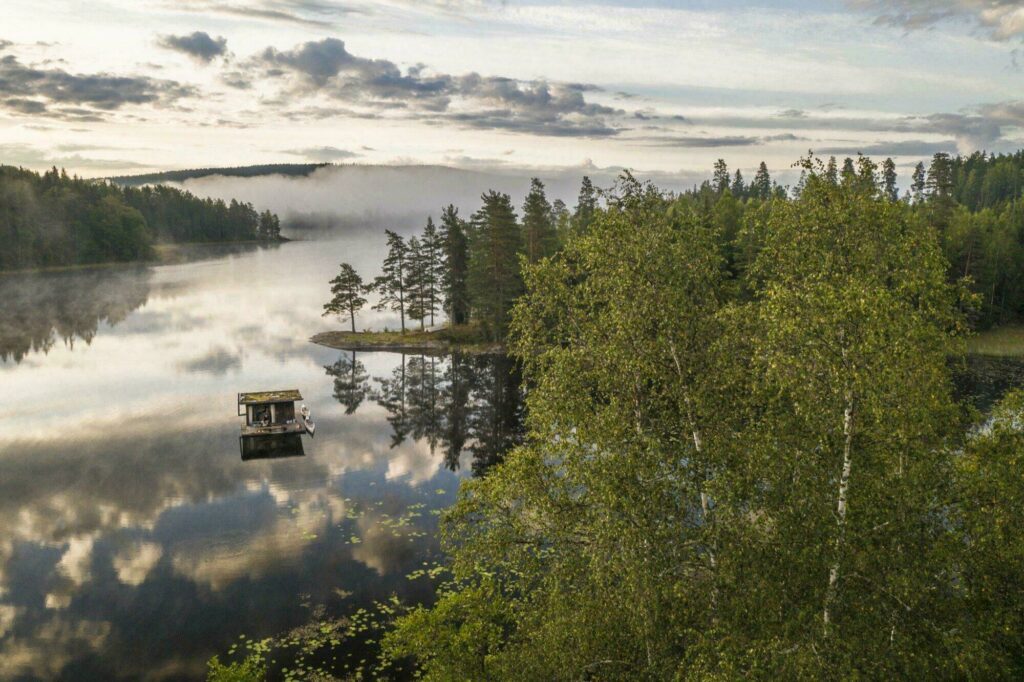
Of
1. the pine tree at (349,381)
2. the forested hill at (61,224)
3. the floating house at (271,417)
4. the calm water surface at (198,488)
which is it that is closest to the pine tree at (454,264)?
the calm water surface at (198,488)

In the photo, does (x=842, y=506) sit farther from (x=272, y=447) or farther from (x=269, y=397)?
(x=269, y=397)

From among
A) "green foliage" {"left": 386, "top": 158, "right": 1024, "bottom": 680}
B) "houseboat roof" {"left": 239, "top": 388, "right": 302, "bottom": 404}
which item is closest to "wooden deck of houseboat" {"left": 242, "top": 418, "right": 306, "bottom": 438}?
"houseboat roof" {"left": 239, "top": 388, "right": 302, "bottom": 404}

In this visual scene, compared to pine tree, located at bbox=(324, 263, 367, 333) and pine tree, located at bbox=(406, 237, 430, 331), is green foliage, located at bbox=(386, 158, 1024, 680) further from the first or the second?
pine tree, located at bbox=(324, 263, 367, 333)

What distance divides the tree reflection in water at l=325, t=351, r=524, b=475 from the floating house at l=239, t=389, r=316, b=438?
20.2 ft

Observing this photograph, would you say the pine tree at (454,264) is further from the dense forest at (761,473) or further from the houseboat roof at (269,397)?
the dense forest at (761,473)

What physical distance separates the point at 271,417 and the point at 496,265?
38.7 m

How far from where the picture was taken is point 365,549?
1324 inches

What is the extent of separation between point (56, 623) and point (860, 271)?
3079 cm

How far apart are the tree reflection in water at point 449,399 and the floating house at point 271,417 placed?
6.17m

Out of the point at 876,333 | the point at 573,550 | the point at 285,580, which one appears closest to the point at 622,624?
the point at 573,550

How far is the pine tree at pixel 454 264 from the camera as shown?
93312 mm

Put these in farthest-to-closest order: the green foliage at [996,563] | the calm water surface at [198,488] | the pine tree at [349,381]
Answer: the pine tree at [349,381], the calm water surface at [198,488], the green foliage at [996,563]

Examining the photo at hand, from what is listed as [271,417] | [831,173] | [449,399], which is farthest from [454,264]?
[831,173]

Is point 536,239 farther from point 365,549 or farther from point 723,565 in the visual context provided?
point 723,565
